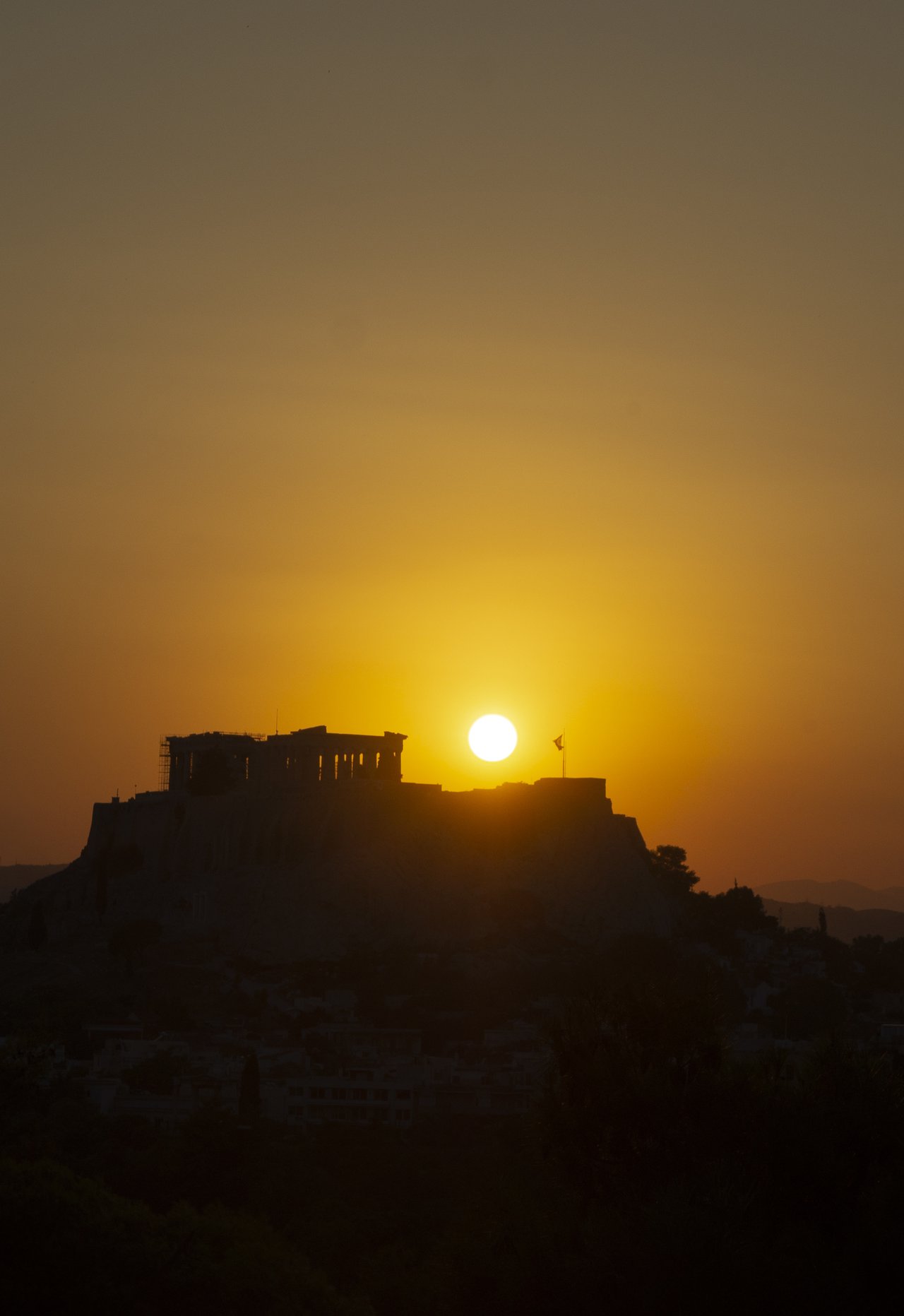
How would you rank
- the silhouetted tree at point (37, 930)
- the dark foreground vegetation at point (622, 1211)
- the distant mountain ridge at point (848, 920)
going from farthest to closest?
the distant mountain ridge at point (848, 920) → the silhouetted tree at point (37, 930) → the dark foreground vegetation at point (622, 1211)

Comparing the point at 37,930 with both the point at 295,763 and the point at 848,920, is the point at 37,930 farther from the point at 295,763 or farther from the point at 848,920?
the point at 848,920

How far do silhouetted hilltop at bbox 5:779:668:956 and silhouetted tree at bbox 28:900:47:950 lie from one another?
0.56m

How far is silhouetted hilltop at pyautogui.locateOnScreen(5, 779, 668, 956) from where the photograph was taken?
2576 inches

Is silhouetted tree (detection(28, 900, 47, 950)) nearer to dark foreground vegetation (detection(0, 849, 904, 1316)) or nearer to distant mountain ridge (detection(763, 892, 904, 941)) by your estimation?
dark foreground vegetation (detection(0, 849, 904, 1316))

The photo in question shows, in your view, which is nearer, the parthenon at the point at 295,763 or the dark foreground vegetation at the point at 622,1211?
the dark foreground vegetation at the point at 622,1211

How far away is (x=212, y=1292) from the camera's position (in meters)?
21.6

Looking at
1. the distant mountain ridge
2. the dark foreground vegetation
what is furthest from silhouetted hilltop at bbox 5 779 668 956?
the distant mountain ridge

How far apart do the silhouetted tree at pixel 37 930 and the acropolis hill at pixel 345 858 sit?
63 cm

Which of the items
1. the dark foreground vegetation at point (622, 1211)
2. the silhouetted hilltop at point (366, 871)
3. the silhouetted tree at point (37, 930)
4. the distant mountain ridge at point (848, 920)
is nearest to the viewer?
the dark foreground vegetation at point (622, 1211)

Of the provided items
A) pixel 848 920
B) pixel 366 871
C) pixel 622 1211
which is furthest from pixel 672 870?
pixel 848 920

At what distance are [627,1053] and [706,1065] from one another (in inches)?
33.3

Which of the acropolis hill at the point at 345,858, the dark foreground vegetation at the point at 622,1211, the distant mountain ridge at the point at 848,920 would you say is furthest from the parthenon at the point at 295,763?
the distant mountain ridge at the point at 848,920

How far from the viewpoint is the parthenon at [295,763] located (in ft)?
228

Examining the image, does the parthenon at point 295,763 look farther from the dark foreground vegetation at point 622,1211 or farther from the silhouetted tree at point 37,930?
the dark foreground vegetation at point 622,1211
